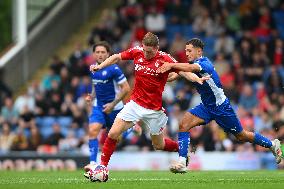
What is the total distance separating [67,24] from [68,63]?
3496mm

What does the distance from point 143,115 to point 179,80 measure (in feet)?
40.0

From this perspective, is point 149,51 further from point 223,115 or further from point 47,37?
point 47,37

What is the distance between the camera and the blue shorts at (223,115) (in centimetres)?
1571

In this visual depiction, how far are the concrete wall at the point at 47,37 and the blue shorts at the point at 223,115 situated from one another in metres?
15.1

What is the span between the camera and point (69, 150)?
24844 mm

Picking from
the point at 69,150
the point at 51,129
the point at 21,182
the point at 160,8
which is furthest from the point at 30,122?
the point at 21,182

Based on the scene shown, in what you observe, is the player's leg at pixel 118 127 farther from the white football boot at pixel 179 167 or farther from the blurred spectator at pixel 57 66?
the blurred spectator at pixel 57 66

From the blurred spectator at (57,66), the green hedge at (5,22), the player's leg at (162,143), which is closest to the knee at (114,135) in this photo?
the player's leg at (162,143)

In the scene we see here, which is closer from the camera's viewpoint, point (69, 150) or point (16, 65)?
point (69, 150)

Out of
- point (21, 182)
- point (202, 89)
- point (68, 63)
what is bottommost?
point (21, 182)

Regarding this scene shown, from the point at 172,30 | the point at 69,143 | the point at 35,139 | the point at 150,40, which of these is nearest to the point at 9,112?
the point at 35,139

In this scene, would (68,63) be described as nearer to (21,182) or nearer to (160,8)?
(160,8)

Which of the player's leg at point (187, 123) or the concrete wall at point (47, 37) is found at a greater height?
the concrete wall at point (47, 37)

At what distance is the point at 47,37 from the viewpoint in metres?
31.8
